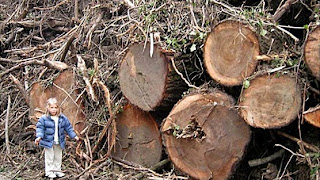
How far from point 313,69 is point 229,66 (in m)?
0.90

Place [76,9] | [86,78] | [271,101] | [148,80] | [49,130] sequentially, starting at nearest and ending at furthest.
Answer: [271,101]
[148,80]
[49,130]
[86,78]
[76,9]

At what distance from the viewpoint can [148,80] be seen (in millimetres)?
5105

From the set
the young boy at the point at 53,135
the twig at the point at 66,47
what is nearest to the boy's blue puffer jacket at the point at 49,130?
the young boy at the point at 53,135

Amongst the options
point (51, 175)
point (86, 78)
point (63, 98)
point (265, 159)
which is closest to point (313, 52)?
point (265, 159)

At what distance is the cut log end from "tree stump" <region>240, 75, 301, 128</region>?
3.48 ft

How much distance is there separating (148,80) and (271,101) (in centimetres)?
151

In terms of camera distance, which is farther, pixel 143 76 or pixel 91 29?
pixel 91 29

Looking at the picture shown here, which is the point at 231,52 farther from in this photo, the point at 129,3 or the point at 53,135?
the point at 53,135

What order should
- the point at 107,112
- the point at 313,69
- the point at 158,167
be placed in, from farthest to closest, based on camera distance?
1. the point at 107,112
2. the point at 158,167
3. the point at 313,69

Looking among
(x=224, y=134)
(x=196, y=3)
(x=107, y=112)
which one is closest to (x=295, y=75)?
(x=224, y=134)

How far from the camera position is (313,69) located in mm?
3951

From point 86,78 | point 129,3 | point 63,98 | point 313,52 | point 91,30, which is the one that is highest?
point 129,3

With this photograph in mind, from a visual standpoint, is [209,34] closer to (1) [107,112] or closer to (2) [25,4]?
(1) [107,112]

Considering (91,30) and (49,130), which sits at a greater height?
(91,30)
